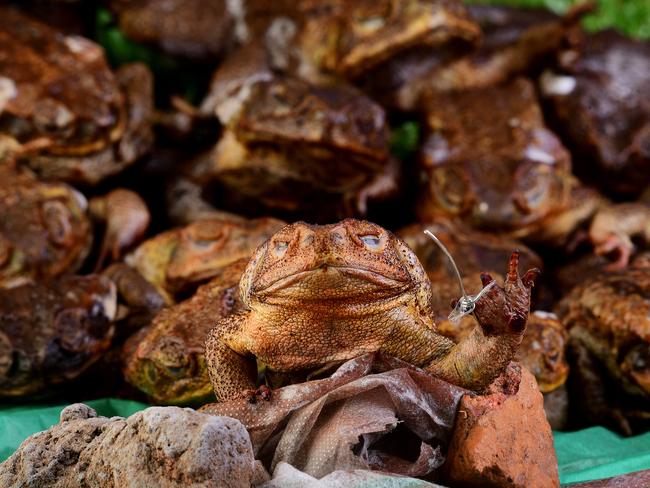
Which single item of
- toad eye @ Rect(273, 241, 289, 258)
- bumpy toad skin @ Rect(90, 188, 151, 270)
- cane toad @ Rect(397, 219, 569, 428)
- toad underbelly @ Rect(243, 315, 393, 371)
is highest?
toad eye @ Rect(273, 241, 289, 258)

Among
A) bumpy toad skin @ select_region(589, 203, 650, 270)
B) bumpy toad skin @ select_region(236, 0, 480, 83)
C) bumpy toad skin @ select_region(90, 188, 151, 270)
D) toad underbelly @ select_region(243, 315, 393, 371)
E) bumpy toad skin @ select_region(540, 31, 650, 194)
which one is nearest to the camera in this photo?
toad underbelly @ select_region(243, 315, 393, 371)

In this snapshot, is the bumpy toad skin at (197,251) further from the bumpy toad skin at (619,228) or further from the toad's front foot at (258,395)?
the bumpy toad skin at (619,228)

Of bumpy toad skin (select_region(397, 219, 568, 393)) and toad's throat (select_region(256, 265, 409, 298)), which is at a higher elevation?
toad's throat (select_region(256, 265, 409, 298))

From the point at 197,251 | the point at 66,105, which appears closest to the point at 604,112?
the point at 197,251

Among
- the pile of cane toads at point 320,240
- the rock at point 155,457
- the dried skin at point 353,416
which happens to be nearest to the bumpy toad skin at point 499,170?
the pile of cane toads at point 320,240

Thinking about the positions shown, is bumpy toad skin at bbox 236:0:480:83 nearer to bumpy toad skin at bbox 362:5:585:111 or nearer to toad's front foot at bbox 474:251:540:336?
bumpy toad skin at bbox 362:5:585:111

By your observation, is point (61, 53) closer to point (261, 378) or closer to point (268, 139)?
point (268, 139)

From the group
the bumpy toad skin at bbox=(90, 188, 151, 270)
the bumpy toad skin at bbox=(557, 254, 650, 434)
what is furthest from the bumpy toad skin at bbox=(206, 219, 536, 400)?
the bumpy toad skin at bbox=(90, 188, 151, 270)
